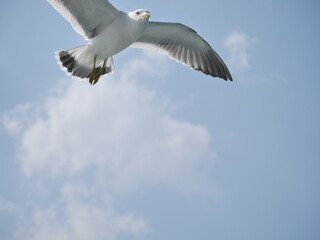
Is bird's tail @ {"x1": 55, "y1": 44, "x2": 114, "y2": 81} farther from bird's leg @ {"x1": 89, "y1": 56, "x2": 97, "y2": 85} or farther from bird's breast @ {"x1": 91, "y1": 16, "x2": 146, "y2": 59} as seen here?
bird's breast @ {"x1": 91, "y1": 16, "x2": 146, "y2": 59}

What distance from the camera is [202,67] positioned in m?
8.80

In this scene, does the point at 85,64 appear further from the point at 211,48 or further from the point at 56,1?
the point at 211,48

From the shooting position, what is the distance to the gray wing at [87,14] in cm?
769

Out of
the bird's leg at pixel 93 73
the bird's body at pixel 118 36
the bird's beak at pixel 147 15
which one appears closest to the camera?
the bird's beak at pixel 147 15

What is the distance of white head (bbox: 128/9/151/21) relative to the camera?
24.2 feet

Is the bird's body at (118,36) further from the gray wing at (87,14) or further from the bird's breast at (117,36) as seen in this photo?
the gray wing at (87,14)

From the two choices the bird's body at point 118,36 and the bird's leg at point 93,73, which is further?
the bird's leg at point 93,73

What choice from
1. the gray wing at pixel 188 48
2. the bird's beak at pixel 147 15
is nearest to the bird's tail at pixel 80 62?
the gray wing at pixel 188 48

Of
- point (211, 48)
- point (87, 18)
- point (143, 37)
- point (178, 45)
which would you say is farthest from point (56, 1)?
point (211, 48)

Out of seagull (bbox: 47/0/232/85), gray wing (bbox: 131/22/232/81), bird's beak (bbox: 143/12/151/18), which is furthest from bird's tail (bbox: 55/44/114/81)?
bird's beak (bbox: 143/12/151/18)

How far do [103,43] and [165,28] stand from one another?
4.26ft

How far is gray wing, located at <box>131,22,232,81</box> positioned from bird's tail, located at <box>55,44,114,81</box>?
0.78 meters

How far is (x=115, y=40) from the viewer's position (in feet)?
25.0

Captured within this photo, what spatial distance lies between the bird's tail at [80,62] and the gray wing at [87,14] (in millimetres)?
312
